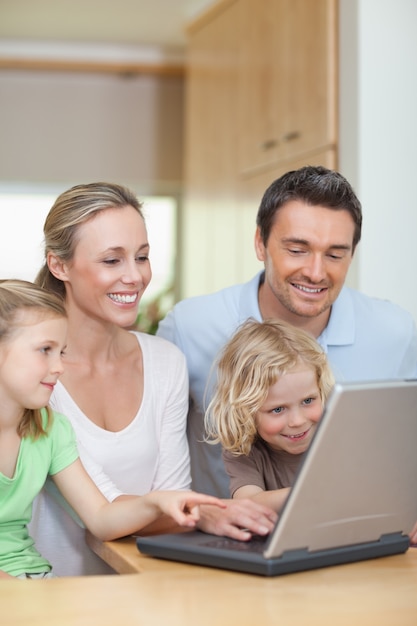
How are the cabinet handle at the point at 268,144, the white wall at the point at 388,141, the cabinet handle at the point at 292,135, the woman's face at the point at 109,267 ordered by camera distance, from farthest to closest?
the cabinet handle at the point at 268,144 < the cabinet handle at the point at 292,135 < the white wall at the point at 388,141 < the woman's face at the point at 109,267

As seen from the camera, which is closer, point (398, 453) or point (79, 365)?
point (398, 453)

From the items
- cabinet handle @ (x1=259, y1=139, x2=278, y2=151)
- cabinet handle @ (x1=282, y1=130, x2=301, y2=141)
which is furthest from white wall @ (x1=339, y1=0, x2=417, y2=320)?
cabinet handle @ (x1=259, y1=139, x2=278, y2=151)

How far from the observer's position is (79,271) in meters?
1.98

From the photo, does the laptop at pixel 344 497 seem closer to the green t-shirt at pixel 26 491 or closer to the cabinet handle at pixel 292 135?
the green t-shirt at pixel 26 491

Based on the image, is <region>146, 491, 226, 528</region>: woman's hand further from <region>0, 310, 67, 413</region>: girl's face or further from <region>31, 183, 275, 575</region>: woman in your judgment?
<region>31, 183, 275, 575</region>: woman

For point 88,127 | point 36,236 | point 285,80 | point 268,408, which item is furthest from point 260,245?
point 36,236

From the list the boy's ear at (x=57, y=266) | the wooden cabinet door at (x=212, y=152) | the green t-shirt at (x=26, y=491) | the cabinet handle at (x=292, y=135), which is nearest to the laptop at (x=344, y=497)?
the green t-shirt at (x=26, y=491)

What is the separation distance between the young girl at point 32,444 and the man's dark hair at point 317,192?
73 centimetres

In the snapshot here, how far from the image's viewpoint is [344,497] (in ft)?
4.18

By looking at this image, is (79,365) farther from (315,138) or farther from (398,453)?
(315,138)

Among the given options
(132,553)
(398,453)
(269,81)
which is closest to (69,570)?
(132,553)

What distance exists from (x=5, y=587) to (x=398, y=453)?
1.82ft

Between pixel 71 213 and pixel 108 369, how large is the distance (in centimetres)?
34

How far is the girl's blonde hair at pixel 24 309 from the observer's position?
5.22ft
